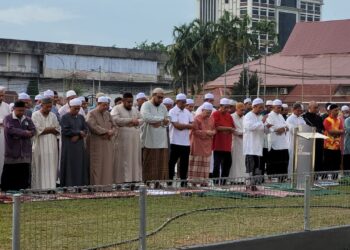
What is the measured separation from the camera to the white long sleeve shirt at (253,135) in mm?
15477

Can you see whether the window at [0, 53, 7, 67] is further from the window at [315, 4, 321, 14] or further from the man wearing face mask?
the window at [315, 4, 321, 14]

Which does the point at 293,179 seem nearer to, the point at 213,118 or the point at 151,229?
the point at 151,229

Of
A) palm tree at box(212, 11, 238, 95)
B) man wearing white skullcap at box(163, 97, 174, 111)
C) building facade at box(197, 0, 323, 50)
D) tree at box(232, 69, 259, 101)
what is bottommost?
man wearing white skullcap at box(163, 97, 174, 111)

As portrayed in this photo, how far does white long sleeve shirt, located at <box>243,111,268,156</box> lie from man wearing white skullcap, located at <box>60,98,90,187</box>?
3.52m

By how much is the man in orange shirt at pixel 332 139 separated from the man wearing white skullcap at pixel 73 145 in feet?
21.0

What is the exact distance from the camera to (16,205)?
21.0ft

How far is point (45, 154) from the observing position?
13.4m

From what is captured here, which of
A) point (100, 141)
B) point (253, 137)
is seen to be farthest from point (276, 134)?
point (100, 141)

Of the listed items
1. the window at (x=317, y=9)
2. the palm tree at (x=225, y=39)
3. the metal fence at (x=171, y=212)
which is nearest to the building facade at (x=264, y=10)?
the window at (x=317, y=9)

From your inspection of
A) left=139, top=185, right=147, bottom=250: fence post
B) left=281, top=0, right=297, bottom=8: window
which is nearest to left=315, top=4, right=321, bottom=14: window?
left=281, top=0, right=297, bottom=8: window

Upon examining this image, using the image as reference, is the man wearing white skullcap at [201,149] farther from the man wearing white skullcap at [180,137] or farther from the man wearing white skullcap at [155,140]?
the man wearing white skullcap at [155,140]

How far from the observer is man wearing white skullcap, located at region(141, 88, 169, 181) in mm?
14568

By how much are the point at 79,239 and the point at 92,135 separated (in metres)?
6.54

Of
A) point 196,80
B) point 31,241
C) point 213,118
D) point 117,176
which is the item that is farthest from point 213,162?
point 196,80
